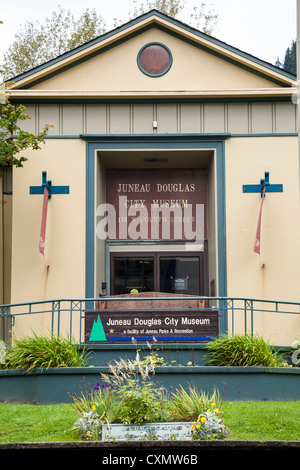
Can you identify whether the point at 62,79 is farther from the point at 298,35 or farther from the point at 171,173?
the point at 298,35

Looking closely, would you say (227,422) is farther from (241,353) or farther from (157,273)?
(157,273)

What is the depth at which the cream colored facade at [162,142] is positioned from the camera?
1518 centimetres

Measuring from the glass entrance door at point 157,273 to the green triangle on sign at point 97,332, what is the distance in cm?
481

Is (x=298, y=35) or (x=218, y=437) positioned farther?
(x=218, y=437)

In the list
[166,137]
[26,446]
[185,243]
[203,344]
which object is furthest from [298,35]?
[185,243]

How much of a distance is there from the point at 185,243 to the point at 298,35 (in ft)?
38.8

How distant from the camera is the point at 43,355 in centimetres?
1130

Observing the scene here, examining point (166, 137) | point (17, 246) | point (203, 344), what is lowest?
point (203, 344)

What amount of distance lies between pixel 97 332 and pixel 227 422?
371 centimetres

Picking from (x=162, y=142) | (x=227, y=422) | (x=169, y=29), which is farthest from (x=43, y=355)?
(x=169, y=29)

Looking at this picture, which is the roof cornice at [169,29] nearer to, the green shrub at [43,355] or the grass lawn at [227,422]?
the green shrub at [43,355]

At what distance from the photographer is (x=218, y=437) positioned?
26.4 feet

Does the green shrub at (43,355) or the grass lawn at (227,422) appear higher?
the green shrub at (43,355)

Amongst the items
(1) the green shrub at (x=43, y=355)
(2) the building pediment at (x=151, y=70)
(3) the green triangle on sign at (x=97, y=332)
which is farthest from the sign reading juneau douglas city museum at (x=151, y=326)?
(2) the building pediment at (x=151, y=70)
